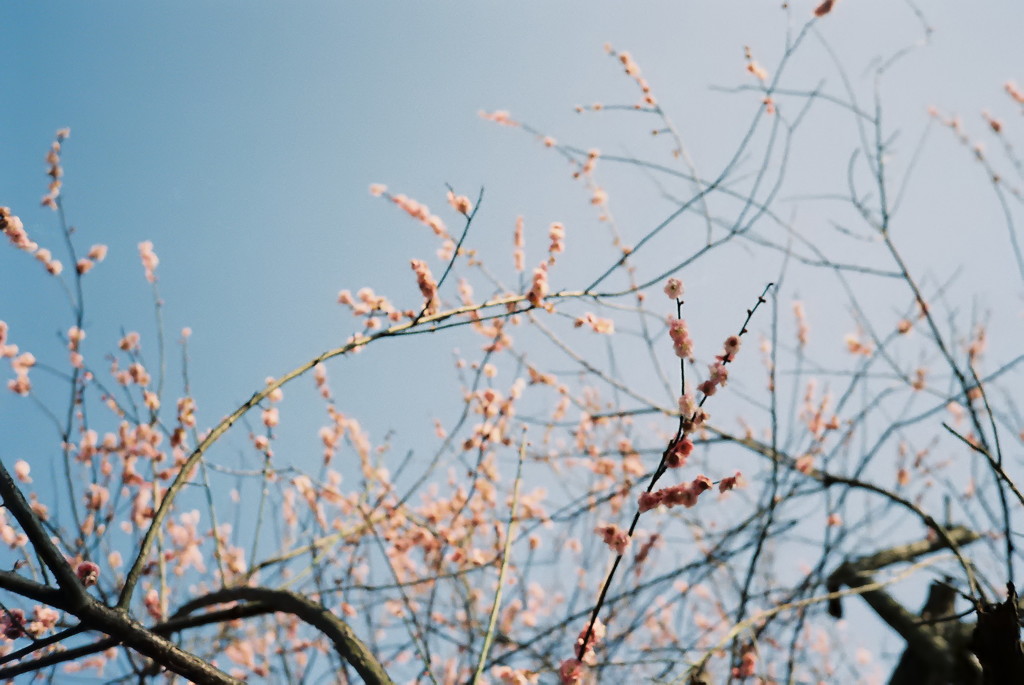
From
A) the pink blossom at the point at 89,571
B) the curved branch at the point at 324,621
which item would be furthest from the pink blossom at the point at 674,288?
the pink blossom at the point at 89,571

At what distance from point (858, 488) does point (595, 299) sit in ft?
8.16

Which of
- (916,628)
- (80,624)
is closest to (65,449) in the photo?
(80,624)

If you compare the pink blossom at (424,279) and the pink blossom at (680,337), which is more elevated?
the pink blossom at (424,279)

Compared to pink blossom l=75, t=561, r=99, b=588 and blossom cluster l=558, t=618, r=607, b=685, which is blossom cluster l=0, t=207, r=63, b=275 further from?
blossom cluster l=558, t=618, r=607, b=685

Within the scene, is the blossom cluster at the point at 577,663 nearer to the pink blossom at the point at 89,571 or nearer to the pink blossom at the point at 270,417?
the pink blossom at the point at 89,571

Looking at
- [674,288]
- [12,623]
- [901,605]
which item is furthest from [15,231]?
[901,605]

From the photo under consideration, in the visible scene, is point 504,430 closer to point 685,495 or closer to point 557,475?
point 557,475

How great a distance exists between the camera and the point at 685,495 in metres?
2.08

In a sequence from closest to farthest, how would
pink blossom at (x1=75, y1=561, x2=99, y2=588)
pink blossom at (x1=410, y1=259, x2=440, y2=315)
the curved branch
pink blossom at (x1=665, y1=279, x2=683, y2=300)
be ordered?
the curved branch, pink blossom at (x1=75, y1=561, x2=99, y2=588), pink blossom at (x1=665, y1=279, x2=683, y2=300), pink blossom at (x1=410, y1=259, x2=440, y2=315)

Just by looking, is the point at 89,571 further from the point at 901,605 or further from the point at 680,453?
the point at 901,605

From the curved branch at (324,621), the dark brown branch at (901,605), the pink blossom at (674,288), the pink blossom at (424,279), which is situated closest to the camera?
the curved branch at (324,621)

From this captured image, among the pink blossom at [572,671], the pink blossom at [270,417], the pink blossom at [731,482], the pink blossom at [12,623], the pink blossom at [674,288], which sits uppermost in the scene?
the pink blossom at [270,417]

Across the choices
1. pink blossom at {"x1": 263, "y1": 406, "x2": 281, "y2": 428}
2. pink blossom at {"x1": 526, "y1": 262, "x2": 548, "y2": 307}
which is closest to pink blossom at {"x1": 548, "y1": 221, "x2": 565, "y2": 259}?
pink blossom at {"x1": 526, "y1": 262, "x2": 548, "y2": 307}

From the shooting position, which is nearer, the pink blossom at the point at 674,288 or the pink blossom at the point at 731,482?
the pink blossom at the point at 731,482
